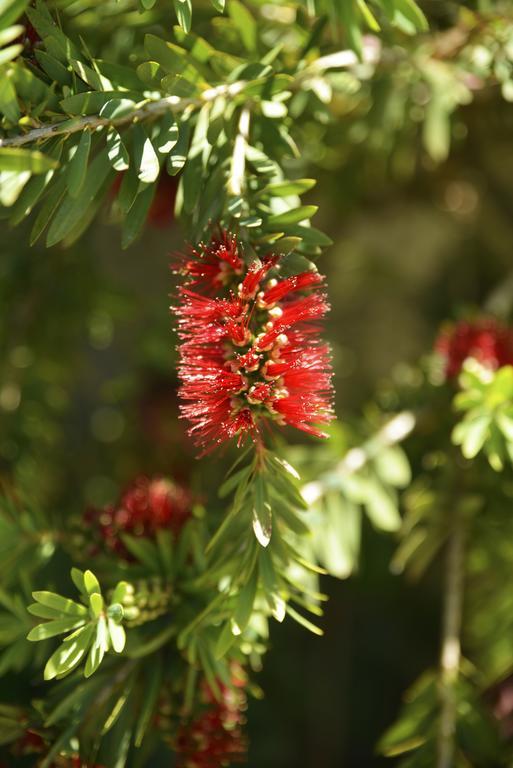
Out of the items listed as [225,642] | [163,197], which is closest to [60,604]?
[225,642]

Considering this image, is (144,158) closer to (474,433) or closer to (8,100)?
(8,100)

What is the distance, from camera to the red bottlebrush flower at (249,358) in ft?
1.86

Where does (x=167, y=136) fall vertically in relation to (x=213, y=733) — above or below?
above

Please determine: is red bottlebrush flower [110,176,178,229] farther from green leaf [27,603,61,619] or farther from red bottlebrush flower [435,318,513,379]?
green leaf [27,603,61,619]

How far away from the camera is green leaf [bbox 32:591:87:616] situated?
1.88ft

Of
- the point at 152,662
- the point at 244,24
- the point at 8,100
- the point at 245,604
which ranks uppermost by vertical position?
the point at 8,100

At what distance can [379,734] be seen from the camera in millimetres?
1498

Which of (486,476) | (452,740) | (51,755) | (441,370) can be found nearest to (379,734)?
(452,740)

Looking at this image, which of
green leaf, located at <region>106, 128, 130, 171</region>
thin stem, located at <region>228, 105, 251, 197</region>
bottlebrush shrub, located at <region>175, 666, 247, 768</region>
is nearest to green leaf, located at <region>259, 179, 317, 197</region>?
thin stem, located at <region>228, 105, 251, 197</region>

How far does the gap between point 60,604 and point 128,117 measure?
42 cm

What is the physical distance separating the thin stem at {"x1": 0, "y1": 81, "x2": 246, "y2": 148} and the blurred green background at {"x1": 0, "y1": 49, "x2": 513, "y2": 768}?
1.66 ft

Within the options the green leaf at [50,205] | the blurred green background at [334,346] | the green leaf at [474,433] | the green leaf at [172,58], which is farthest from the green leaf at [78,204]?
the blurred green background at [334,346]

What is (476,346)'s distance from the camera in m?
0.88

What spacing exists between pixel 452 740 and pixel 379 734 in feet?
2.43
